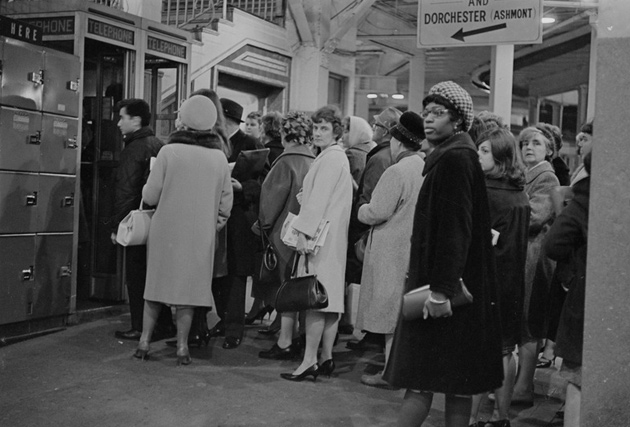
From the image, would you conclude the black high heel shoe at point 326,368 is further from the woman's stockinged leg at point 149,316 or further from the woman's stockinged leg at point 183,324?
the woman's stockinged leg at point 149,316

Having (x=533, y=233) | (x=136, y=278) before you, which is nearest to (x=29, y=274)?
(x=136, y=278)

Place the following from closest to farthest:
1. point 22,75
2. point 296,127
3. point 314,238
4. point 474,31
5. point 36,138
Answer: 1. point 314,238
2. point 296,127
3. point 22,75
4. point 36,138
5. point 474,31

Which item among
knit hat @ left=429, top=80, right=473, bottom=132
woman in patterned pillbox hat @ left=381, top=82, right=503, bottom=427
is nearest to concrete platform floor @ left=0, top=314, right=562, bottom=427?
woman in patterned pillbox hat @ left=381, top=82, right=503, bottom=427

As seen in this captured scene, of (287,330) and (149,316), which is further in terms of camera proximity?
(287,330)

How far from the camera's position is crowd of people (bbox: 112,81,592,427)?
3.91 metres

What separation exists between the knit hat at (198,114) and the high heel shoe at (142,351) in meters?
1.60

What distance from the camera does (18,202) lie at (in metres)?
6.84

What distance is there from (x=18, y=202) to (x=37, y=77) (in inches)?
39.3

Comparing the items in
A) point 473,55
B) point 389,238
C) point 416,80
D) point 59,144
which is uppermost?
point 473,55

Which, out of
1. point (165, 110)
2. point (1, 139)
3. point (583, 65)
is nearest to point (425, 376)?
point (1, 139)

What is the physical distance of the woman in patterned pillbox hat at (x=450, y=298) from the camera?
380cm

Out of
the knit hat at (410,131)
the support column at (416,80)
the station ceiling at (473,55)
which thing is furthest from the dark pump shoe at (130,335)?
the support column at (416,80)

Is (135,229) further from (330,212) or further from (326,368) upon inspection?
(326,368)

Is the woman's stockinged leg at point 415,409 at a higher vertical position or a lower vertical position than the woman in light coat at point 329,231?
lower
